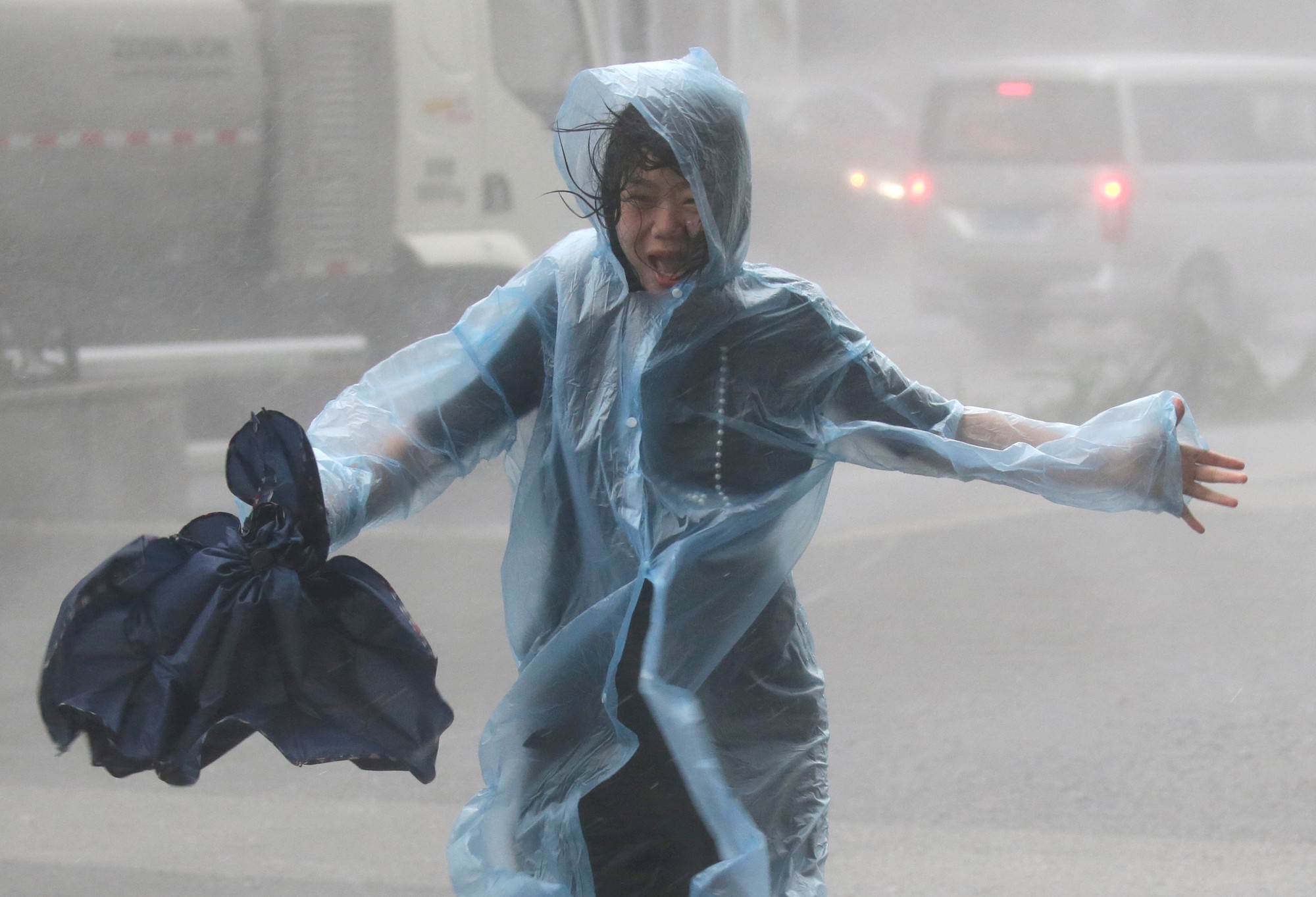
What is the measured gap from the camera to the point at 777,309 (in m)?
1.85

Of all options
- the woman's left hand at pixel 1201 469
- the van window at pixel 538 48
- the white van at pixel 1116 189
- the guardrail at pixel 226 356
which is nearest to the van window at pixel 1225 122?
the white van at pixel 1116 189

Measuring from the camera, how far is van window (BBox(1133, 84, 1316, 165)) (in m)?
8.12

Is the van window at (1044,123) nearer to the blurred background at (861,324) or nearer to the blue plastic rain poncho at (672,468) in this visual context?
the blurred background at (861,324)

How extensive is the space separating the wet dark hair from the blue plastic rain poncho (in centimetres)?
1

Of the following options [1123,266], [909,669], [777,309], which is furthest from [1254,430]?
[777,309]

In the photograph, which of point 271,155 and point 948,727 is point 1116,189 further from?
point 948,727

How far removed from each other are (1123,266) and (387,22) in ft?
13.9

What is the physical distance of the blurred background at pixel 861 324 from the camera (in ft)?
11.5

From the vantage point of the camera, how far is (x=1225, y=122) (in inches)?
324

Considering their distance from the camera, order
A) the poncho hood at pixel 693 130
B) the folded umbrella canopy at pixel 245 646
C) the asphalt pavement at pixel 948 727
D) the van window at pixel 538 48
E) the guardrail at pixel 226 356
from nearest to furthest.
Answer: the folded umbrella canopy at pixel 245 646 → the poncho hood at pixel 693 130 → the asphalt pavement at pixel 948 727 → the van window at pixel 538 48 → the guardrail at pixel 226 356

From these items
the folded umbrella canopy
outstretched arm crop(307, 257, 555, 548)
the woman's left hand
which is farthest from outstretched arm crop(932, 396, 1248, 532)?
the folded umbrella canopy

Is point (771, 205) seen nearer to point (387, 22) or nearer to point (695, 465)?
point (387, 22)

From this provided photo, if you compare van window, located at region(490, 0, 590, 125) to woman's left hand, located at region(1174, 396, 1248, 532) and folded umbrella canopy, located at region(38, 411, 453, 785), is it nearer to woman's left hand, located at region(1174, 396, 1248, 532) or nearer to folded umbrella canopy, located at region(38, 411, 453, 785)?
woman's left hand, located at region(1174, 396, 1248, 532)

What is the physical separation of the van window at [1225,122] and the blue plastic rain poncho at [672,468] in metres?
6.75
